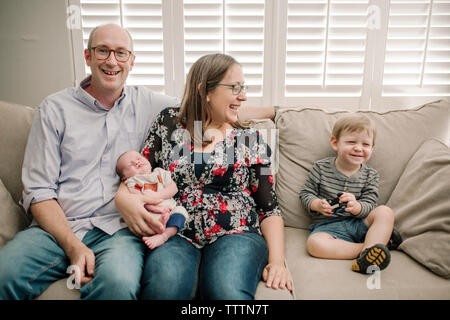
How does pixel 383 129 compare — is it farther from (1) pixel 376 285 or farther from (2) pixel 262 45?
(2) pixel 262 45

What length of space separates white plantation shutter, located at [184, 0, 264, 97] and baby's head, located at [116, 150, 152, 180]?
0.93 meters

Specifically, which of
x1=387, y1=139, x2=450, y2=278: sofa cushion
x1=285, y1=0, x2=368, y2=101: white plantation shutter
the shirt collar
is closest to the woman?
the shirt collar

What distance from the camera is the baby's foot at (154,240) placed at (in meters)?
1.12

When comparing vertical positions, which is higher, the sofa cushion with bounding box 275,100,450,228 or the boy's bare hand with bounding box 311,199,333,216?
the sofa cushion with bounding box 275,100,450,228

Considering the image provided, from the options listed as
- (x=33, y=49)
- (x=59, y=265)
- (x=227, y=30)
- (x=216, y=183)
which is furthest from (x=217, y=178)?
(x=33, y=49)

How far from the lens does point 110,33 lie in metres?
1.32

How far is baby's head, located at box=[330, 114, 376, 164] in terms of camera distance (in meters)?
1.36

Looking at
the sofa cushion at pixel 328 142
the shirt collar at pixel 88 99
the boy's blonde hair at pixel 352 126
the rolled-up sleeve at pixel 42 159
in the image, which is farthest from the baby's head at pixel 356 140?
the rolled-up sleeve at pixel 42 159

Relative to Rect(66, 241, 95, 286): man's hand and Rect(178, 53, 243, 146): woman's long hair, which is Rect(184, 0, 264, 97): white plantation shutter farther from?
Rect(66, 241, 95, 286): man's hand

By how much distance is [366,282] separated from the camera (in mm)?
1079

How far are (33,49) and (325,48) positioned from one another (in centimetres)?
183
